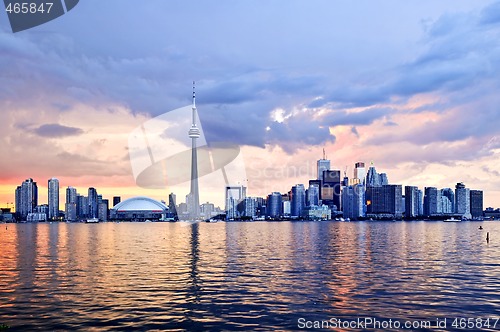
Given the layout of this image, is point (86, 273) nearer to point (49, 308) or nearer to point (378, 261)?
point (49, 308)

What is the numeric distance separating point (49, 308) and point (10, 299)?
7539 millimetres

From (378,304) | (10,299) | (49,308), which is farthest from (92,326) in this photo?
(378,304)

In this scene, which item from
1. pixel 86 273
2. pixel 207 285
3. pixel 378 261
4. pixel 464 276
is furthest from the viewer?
pixel 378 261

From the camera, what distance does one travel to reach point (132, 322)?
40375 mm

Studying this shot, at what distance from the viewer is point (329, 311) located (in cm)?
4403

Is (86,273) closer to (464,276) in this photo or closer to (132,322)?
(132,322)

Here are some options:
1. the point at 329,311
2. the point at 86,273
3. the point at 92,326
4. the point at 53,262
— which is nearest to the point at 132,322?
the point at 92,326

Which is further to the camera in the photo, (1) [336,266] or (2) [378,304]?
(1) [336,266]

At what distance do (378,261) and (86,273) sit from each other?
1834 inches

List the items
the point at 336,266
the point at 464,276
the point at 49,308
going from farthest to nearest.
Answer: the point at 336,266, the point at 464,276, the point at 49,308

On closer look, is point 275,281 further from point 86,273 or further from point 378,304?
point 86,273

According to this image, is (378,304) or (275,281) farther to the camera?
(275,281)

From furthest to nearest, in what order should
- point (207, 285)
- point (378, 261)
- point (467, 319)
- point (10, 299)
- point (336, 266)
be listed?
point (378, 261) → point (336, 266) → point (207, 285) → point (10, 299) → point (467, 319)

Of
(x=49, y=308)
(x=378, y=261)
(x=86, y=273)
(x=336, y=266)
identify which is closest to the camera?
(x=49, y=308)
